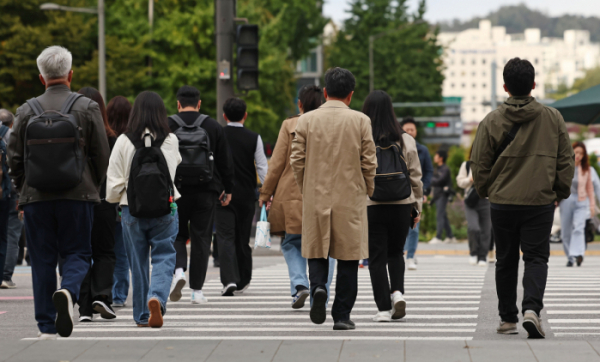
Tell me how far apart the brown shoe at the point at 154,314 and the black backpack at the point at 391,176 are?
1.83m

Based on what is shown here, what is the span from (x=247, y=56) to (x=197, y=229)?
5.33 metres

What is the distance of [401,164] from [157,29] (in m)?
33.6

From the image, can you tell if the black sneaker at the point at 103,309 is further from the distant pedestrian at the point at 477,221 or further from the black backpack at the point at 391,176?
the distant pedestrian at the point at 477,221

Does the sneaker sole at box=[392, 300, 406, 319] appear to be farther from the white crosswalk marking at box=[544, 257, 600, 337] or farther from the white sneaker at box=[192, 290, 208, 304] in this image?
the white sneaker at box=[192, 290, 208, 304]

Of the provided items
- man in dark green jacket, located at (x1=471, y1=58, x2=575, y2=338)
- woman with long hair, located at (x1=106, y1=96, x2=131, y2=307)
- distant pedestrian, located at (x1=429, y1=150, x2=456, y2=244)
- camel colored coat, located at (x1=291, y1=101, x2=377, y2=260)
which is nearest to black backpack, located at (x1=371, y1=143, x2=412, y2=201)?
camel colored coat, located at (x1=291, y1=101, x2=377, y2=260)

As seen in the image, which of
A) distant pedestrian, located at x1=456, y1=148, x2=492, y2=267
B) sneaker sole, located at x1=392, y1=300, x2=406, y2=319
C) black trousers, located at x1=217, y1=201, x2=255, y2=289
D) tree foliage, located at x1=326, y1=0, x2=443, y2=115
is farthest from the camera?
tree foliage, located at x1=326, y1=0, x2=443, y2=115

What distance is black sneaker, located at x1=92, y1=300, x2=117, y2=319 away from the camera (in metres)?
7.48

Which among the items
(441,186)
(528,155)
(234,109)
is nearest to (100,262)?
(234,109)

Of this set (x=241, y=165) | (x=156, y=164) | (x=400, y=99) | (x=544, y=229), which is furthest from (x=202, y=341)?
(x=400, y=99)

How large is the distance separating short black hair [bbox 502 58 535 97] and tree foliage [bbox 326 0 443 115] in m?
49.4

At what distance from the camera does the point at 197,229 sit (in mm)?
8398

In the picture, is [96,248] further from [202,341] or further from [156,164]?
[202,341]

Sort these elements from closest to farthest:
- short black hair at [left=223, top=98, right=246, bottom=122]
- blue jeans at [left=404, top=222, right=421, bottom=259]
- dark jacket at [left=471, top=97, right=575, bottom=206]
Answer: dark jacket at [left=471, top=97, right=575, bottom=206]
short black hair at [left=223, top=98, right=246, bottom=122]
blue jeans at [left=404, top=222, right=421, bottom=259]

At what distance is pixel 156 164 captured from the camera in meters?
6.75
